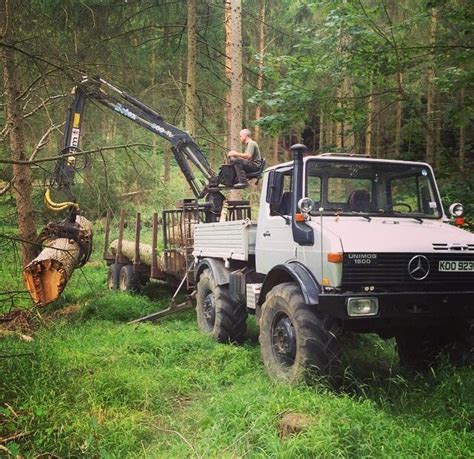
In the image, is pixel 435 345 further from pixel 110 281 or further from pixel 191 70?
pixel 191 70

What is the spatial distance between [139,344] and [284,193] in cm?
303

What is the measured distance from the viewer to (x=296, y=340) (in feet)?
17.0

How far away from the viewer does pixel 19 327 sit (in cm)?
829

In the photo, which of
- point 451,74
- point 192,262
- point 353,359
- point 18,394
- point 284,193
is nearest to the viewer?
point 18,394

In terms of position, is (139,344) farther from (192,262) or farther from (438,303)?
(438,303)

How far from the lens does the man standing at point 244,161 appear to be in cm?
922

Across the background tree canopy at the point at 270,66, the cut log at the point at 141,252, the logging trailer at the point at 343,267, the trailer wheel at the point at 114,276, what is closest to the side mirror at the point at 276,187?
the logging trailer at the point at 343,267

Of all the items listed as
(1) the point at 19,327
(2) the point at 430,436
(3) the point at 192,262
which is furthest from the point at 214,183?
(2) the point at 430,436

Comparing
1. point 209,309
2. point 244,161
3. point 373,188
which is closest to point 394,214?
point 373,188

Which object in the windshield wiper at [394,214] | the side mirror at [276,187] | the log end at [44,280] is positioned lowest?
the log end at [44,280]

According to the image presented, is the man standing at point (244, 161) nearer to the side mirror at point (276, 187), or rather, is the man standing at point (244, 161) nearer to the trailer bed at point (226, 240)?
the trailer bed at point (226, 240)

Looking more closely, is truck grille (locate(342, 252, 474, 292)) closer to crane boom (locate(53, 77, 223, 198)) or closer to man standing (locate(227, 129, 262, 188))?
man standing (locate(227, 129, 262, 188))

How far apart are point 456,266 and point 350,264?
1.15m

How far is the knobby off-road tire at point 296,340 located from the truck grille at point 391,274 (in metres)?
0.50
